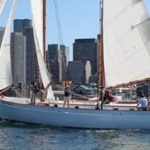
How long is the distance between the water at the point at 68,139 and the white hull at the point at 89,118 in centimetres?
68

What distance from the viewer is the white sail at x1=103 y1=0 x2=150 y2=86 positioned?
128 ft

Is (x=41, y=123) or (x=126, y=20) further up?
(x=126, y=20)

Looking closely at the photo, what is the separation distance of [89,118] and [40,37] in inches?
304

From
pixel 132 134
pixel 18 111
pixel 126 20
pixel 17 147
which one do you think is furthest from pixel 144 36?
pixel 17 147

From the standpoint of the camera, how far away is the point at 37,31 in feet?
136

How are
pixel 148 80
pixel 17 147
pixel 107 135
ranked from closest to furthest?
pixel 17 147, pixel 107 135, pixel 148 80

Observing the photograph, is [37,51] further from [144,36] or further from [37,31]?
[144,36]

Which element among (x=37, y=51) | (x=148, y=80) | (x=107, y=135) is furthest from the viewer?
(x=37, y=51)

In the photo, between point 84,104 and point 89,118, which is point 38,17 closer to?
point 84,104

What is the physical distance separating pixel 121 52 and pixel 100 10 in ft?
11.0

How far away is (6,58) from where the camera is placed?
40.8 metres

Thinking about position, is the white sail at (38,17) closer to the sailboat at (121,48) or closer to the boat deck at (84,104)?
the boat deck at (84,104)

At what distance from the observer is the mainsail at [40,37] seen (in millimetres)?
40938

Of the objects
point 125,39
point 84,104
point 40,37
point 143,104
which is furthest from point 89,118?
point 40,37
